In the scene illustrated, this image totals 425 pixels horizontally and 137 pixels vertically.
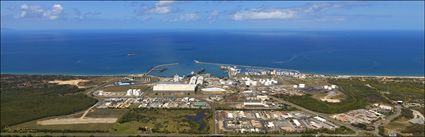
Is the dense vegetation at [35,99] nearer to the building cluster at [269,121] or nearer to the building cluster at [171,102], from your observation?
the building cluster at [171,102]

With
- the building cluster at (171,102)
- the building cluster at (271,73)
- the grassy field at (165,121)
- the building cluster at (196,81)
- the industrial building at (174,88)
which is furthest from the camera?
the building cluster at (271,73)

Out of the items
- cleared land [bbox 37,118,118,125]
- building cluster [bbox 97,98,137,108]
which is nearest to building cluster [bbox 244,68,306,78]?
building cluster [bbox 97,98,137,108]

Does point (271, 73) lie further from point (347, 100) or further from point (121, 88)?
point (121, 88)

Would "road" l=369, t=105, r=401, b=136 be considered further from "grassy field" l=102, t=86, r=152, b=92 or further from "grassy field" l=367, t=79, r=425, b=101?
"grassy field" l=102, t=86, r=152, b=92

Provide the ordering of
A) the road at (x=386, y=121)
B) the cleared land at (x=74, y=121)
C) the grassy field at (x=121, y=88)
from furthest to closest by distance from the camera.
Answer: the grassy field at (x=121, y=88)
the cleared land at (x=74, y=121)
the road at (x=386, y=121)

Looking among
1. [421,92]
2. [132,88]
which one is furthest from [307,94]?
[132,88]

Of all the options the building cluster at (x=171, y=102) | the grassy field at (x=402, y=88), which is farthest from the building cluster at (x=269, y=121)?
the grassy field at (x=402, y=88)

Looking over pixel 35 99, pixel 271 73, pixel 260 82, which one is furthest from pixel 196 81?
pixel 35 99
